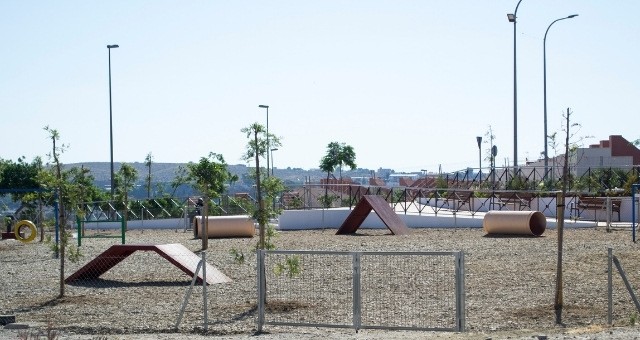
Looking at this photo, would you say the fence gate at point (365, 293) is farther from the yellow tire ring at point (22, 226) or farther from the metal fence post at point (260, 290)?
the yellow tire ring at point (22, 226)

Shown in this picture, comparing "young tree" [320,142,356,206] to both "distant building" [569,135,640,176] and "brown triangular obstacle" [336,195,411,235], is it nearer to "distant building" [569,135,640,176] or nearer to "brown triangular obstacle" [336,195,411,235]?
"distant building" [569,135,640,176]

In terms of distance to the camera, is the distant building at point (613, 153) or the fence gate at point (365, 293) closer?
the fence gate at point (365, 293)

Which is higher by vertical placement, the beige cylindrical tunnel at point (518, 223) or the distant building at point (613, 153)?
the distant building at point (613, 153)

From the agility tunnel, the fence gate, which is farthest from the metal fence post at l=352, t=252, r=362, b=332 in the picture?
the agility tunnel

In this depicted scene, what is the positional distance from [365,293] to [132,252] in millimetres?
6100

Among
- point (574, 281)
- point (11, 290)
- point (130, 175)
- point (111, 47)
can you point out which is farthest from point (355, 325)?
point (130, 175)

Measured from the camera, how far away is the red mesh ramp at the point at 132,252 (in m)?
20.7

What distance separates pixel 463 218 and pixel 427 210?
744 cm

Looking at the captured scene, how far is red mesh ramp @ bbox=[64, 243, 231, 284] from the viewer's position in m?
20.7

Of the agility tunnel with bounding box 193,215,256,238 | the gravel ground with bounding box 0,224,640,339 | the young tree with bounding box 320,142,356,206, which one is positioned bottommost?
the gravel ground with bounding box 0,224,640,339

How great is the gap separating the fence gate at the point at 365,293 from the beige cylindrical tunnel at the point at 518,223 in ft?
37.4

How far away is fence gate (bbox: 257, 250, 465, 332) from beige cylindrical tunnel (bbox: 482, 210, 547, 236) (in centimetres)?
1141

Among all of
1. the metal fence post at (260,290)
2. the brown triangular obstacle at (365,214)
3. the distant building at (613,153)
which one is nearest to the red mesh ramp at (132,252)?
the metal fence post at (260,290)

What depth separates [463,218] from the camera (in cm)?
4134
